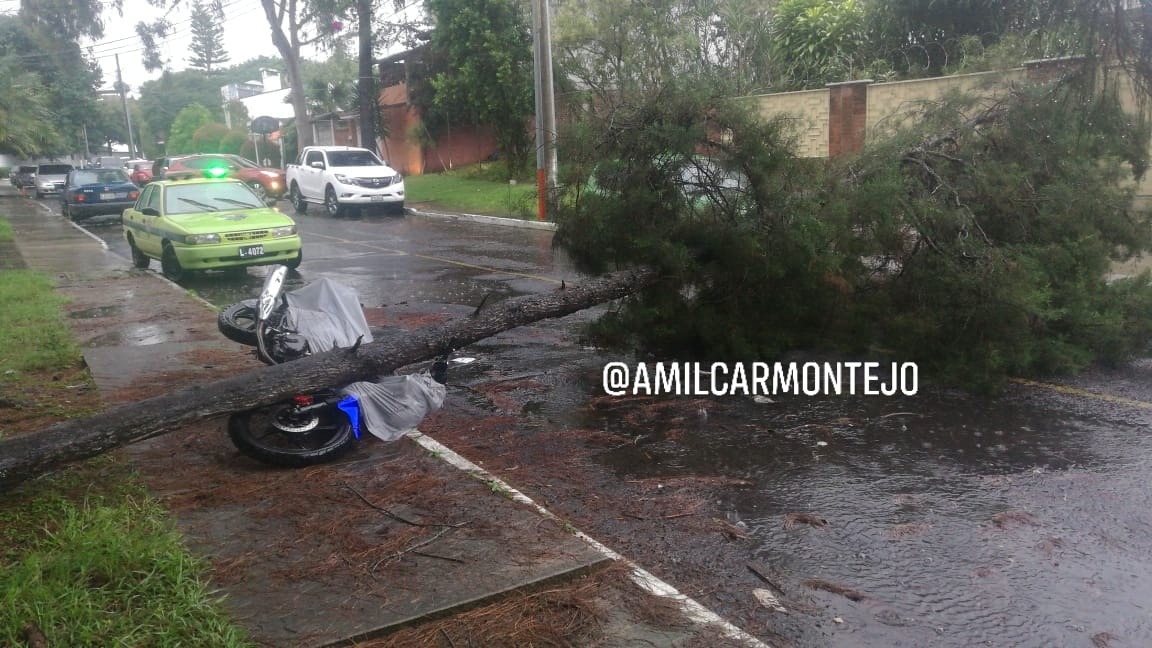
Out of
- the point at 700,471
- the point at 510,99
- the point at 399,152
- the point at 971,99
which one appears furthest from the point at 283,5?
the point at 700,471

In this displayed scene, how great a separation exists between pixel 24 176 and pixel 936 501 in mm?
51922

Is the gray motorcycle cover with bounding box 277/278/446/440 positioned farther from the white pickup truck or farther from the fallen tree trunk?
the white pickup truck

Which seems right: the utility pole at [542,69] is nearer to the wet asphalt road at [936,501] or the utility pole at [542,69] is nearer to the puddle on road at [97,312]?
the puddle on road at [97,312]

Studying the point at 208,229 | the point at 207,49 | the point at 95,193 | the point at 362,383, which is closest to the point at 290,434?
the point at 362,383

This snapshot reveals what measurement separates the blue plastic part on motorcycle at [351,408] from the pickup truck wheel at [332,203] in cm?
2024

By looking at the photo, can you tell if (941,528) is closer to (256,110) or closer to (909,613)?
(909,613)

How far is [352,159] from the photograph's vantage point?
26.8 meters

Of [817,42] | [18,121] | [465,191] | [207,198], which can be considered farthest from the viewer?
[465,191]

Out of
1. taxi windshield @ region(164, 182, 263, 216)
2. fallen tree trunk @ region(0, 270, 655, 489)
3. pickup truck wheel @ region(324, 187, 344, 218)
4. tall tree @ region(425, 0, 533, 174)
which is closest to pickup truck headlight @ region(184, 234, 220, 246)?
taxi windshield @ region(164, 182, 263, 216)

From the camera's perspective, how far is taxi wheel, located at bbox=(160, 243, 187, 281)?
45.3 feet

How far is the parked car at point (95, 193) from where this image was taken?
2569cm

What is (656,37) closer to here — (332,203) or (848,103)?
(848,103)

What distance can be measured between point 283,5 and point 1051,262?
3528cm

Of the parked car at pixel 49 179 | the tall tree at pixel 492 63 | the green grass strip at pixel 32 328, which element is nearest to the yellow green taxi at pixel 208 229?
the green grass strip at pixel 32 328
